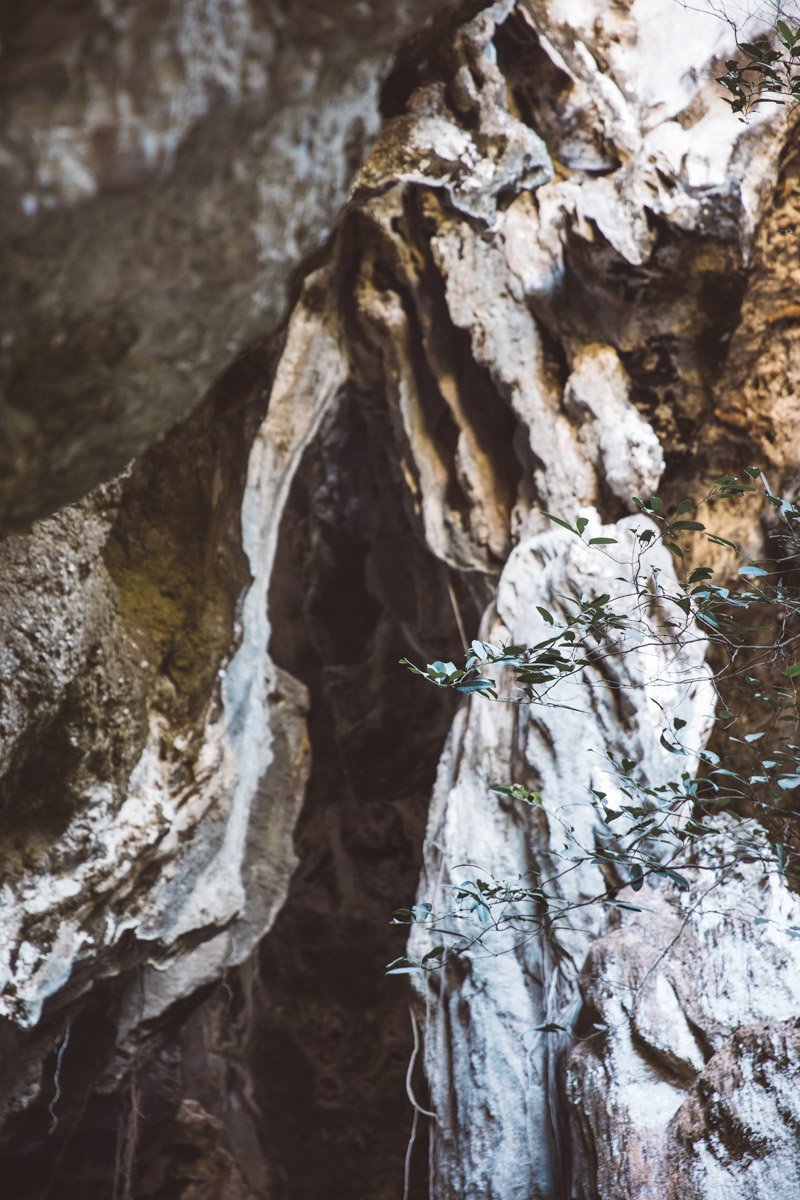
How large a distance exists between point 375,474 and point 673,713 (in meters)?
3.21

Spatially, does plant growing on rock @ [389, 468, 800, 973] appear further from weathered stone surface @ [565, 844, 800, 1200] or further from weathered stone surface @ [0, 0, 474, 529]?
weathered stone surface @ [0, 0, 474, 529]

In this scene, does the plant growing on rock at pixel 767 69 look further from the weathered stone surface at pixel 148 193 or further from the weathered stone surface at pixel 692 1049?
the weathered stone surface at pixel 692 1049

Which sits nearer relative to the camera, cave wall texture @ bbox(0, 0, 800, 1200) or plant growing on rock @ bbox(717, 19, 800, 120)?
cave wall texture @ bbox(0, 0, 800, 1200)

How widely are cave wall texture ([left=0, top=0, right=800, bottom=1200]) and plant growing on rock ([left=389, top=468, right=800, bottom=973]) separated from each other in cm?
11

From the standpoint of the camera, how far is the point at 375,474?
6000mm

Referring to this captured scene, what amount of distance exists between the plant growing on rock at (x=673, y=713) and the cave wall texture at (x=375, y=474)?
4.5 inches

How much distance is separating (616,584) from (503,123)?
199cm

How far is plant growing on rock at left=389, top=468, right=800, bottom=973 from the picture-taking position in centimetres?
226

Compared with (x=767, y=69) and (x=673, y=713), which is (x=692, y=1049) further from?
(x=767, y=69)

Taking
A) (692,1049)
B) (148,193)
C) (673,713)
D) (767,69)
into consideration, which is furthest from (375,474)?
(148,193)

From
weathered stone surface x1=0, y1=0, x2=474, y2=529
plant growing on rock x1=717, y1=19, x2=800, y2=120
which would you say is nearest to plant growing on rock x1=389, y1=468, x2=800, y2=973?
weathered stone surface x1=0, y1=0, x2=474, y2=529

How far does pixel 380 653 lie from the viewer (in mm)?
6484

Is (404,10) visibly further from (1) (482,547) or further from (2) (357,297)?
(2) (357,297)

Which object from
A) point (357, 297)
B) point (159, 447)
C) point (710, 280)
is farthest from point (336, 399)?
point (710, 280)
